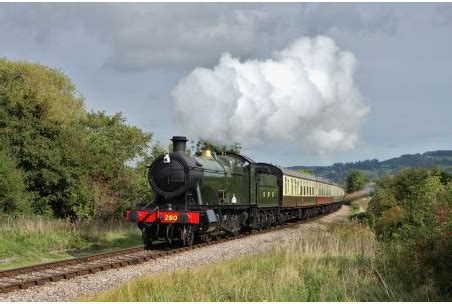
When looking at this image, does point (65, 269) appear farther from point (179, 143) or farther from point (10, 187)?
point (10, 187)

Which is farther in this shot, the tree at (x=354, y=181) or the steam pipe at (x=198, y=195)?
the tree at (x=354, y=181)

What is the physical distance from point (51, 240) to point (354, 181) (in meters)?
135

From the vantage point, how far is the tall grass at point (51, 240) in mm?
17203

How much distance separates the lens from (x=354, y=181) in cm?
14800

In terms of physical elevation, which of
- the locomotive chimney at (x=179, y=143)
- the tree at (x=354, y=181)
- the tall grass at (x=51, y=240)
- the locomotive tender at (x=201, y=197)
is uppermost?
the tree at (x=354, y=181)

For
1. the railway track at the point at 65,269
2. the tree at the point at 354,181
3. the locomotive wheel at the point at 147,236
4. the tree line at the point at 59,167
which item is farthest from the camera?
the tree at the point at 354,181

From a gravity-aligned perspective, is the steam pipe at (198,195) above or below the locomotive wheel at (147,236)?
above

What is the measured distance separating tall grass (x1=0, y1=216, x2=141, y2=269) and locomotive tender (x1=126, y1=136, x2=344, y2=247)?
8.39 feet

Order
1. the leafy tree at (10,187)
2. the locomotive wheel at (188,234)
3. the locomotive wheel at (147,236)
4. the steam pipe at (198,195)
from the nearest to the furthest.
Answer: the locomotive wheel at (188,234) < the locomotive wheel at (147,236) < the steam pipe at (198,195) < the leafy tree at (10,187)

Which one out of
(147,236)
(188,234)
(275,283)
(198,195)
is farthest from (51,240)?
(275,283)

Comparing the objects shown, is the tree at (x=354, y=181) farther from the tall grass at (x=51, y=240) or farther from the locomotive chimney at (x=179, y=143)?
the locomotive chimney at (x=179, y=143)

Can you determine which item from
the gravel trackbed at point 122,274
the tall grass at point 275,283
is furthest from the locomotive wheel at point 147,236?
the tall grass at point 275,283

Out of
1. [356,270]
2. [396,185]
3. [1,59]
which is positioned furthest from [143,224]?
[1,59]

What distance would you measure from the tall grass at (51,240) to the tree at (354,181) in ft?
420
